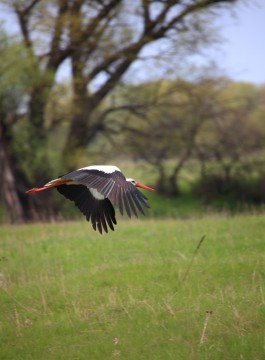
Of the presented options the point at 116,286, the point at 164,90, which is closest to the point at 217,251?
the point at 116,286

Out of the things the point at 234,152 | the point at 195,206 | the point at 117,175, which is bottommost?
the point at 195,206

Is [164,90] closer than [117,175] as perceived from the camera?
No

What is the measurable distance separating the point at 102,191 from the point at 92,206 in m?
1.14

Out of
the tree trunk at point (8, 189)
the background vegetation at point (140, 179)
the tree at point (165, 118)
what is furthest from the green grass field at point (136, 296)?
the tree at point (165, 118)

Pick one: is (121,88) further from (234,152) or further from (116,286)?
(116,286)

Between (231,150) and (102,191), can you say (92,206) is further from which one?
(231,150)

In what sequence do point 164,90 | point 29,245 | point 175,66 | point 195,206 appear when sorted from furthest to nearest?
point 195,206 < point 164,90 < point 175,66 < point 29,245

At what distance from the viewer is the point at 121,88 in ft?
65.3

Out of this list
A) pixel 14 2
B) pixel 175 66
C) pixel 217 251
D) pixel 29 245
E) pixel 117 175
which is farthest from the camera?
pixel 175 66

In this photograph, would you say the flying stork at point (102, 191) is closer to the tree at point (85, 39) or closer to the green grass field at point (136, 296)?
the green grass field at point (136, 296)

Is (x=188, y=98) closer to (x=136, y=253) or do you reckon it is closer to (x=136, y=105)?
(x=136, y=105)

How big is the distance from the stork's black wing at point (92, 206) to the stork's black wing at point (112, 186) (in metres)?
0.61

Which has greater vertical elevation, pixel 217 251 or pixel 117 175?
pixel 117 175

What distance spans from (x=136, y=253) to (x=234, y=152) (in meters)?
16.0
